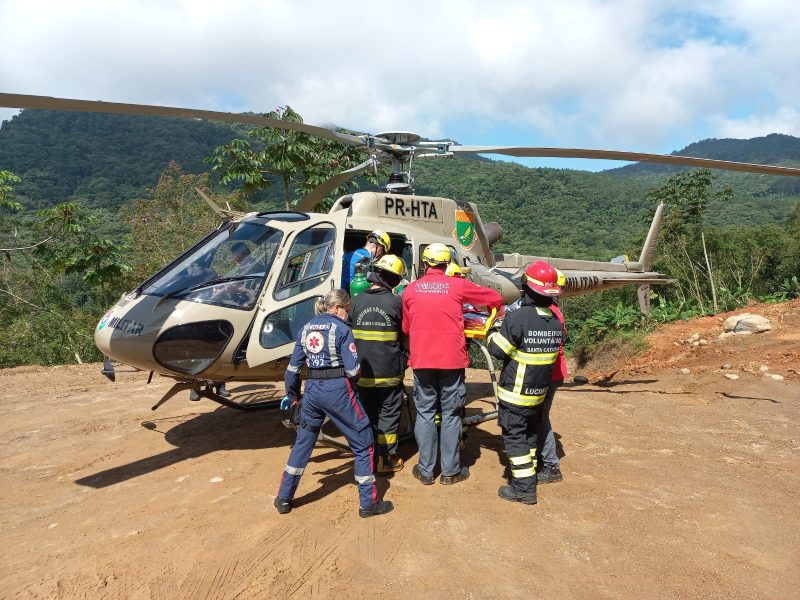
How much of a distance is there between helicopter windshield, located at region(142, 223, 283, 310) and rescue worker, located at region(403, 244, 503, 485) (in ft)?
4.89

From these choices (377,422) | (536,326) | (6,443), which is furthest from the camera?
(6,443)

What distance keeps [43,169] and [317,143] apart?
221 ft

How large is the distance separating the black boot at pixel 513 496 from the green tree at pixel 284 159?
32.4ft

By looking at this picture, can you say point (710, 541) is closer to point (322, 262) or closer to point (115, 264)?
point (322, 262)

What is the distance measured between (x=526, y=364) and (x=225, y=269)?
113 inches

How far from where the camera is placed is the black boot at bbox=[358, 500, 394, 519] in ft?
12.5

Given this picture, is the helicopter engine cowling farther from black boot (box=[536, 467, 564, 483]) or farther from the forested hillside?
the forested hillside

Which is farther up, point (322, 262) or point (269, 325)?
point (322, 262)

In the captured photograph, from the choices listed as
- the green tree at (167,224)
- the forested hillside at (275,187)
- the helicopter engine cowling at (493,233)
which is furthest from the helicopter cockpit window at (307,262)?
the forested hillside at (275,187)

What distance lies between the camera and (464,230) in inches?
264

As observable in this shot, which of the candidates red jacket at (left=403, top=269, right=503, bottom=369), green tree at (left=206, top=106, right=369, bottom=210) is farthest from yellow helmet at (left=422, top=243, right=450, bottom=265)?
green tree at (left=206, top=106, right=369, bottom=210)

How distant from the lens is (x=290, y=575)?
3.13 m

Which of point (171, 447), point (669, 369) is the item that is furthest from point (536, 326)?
point (669, 369)

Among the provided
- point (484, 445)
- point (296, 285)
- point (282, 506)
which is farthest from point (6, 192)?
point (484, 445)
